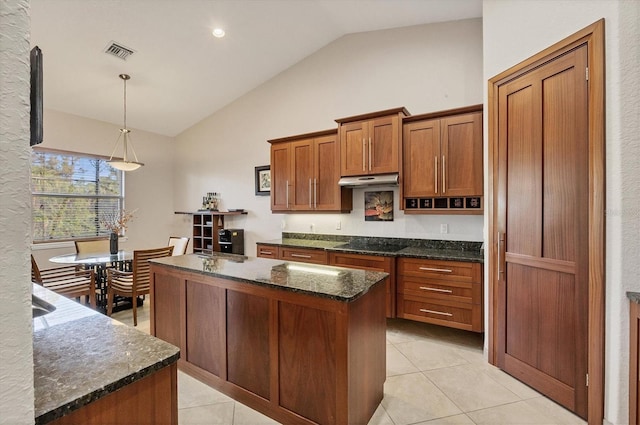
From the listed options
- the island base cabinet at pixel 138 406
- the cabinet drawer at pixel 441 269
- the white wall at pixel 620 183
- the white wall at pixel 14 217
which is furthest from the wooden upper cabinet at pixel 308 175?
the white wall at pixel 14 217

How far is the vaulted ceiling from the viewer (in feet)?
10.6

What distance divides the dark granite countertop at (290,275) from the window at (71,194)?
3.58 meters

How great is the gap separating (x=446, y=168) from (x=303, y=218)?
2.21 m

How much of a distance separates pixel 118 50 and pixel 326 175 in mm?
2939

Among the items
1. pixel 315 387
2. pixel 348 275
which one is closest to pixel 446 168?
pixel 348 275

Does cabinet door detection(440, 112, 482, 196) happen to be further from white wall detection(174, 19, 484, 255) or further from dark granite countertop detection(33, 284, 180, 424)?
dark granite countertop detection(33, 284, 180, 424)

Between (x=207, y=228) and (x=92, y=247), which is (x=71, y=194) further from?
(x=207, y=228)

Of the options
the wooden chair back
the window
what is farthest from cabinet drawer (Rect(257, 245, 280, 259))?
the window

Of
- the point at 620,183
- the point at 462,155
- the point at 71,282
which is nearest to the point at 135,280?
the point at 71,282

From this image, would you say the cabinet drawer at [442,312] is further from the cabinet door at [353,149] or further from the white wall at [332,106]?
the cabinet door at [353,149]

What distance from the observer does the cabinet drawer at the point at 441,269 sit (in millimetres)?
2828

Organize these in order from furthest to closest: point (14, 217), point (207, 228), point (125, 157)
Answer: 1. point (207, 228)
2. point (125, 157)
3. point (14, 217)

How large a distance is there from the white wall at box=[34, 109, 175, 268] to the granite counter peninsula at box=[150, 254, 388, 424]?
381cm

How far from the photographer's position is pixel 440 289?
2.97m
